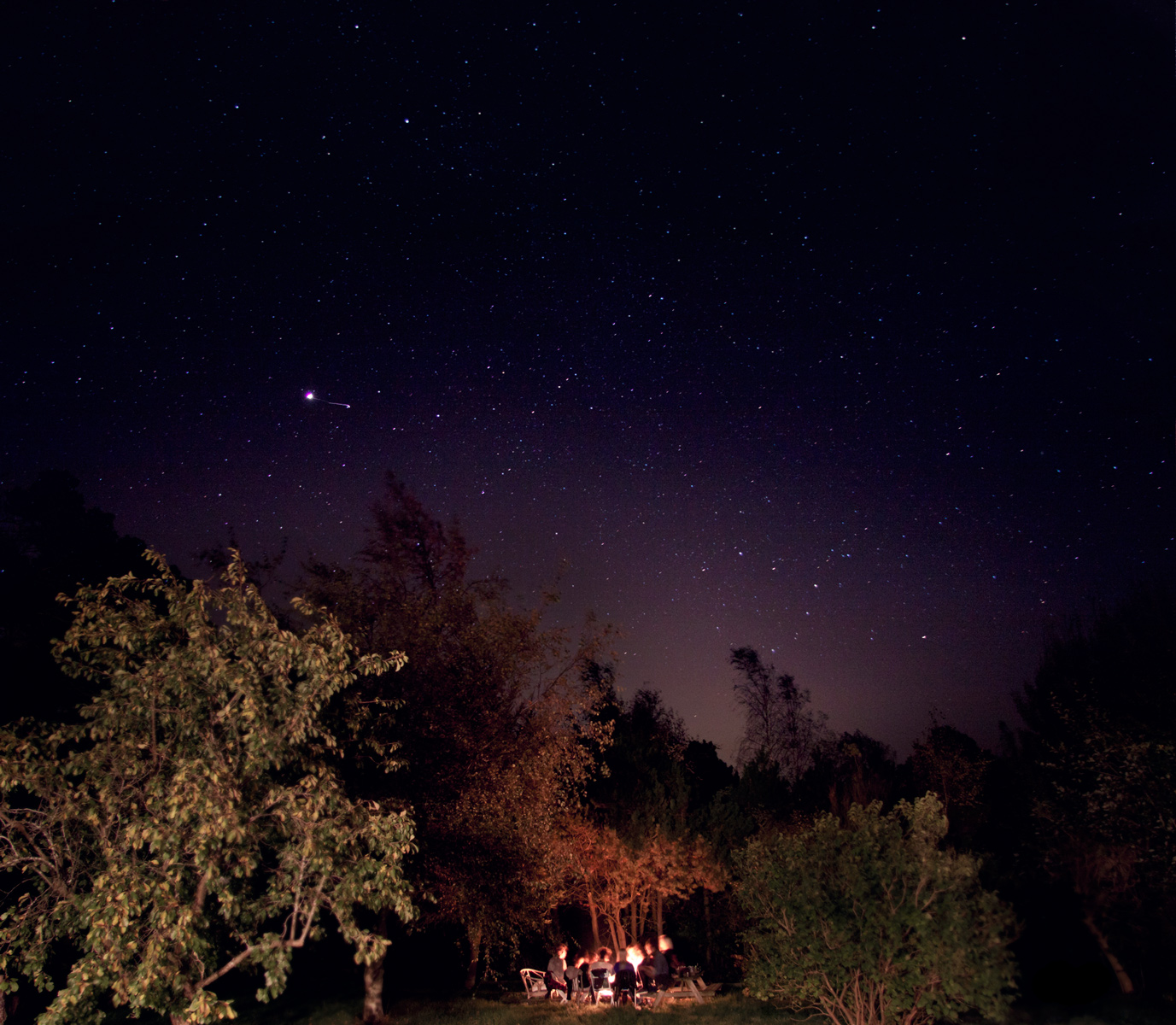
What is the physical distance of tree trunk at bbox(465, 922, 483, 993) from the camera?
56.5ft

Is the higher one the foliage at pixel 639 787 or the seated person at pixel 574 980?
the foliage at pixel 639 787

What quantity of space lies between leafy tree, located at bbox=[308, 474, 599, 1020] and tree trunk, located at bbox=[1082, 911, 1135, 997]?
694 inches

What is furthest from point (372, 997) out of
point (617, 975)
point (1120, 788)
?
point (1120, 788)

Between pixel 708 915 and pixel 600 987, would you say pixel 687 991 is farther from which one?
pixel 708 915

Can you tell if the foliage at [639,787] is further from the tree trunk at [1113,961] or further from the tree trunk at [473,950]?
the tree trunk at [1113,961]

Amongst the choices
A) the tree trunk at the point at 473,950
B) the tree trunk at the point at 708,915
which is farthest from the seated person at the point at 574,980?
the tree trunk at the point at 708,915

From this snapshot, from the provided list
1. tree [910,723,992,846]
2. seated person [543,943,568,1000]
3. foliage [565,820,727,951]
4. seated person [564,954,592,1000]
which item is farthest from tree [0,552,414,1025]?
tree [910,723,992,846]

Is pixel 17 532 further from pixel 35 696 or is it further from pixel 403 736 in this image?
pixel 403 736

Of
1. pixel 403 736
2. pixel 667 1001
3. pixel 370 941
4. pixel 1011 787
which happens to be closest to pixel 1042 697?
pixel 1011 787

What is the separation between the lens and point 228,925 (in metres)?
8.39

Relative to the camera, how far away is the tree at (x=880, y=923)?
1025 cm

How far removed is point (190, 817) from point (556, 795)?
35.0 feet

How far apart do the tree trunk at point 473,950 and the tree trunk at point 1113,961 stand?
1780cm

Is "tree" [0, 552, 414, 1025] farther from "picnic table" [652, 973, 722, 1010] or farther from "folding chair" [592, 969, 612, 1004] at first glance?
"folding chair" [592, 969, 612, 1004]
